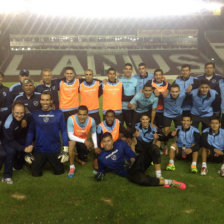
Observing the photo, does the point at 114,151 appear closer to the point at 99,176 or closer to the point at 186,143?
the point at 99,176

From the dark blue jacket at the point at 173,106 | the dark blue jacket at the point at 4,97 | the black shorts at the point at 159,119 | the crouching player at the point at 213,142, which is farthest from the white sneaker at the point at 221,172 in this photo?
the dark blue jacket at the point at 4,97

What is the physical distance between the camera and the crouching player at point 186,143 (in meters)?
5.74

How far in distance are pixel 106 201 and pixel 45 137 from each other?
194 cm

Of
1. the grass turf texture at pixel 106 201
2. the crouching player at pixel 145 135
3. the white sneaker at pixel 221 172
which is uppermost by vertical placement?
the crouching player at pixel 145 135

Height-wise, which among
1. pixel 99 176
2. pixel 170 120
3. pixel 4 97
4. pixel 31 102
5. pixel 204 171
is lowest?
pixel 99 176

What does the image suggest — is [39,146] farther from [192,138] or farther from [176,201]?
[192,138]

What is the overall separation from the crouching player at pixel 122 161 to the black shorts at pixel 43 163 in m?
0.89

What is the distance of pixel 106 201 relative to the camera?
4.36 meters

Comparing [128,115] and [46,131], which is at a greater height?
[128,115]

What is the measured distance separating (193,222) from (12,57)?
96.0 ft

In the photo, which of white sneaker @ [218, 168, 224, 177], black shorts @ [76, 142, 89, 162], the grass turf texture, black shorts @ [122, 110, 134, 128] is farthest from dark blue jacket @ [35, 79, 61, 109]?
white sneaker @ [218, 168, 224, 177]

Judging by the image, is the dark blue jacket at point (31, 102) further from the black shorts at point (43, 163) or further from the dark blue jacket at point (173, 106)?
the dark blue jacket at point (173, 106)

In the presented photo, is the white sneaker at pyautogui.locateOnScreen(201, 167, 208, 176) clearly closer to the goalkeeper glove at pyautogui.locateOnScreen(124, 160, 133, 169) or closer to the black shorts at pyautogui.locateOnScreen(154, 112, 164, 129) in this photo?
the goalkeeper glove at pyautogui.locateOnScreen(124, 160, 133, 169)

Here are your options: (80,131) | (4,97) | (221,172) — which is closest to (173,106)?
(221,172)
